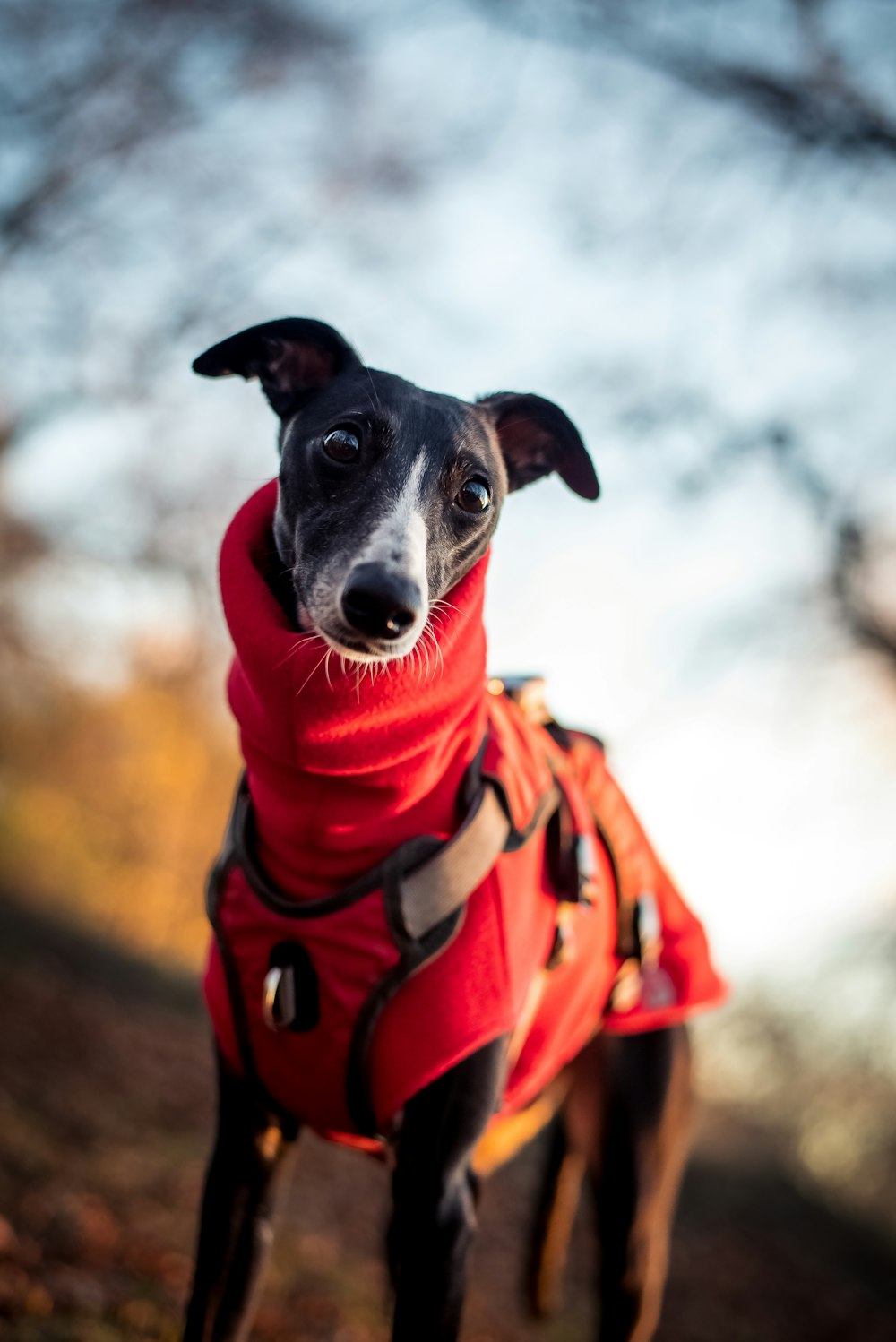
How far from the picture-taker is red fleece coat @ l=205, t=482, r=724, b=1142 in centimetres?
192

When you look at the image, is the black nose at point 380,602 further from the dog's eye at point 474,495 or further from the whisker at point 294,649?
the dog's eye at point 474,495

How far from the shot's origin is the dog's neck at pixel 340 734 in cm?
192

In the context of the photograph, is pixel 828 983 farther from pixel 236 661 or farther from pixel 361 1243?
pixel 236 661

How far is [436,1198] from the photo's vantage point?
1909 mm

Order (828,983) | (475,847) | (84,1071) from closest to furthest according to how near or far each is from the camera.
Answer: (475,847) < (84,1071) < (828,983)

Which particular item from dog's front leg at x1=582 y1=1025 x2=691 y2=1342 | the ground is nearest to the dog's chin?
dog's front leg at x1=582 y1=1025 x2=691 y2=1342

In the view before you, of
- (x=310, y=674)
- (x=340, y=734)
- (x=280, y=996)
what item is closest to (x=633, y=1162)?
(x=280, y=996)

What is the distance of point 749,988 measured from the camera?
11.9 m

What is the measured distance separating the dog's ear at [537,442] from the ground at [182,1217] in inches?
117

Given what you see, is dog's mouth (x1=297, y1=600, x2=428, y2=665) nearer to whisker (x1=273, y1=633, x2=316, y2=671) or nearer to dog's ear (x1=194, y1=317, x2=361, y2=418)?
whisker (x1=273, y1=633, x2=316, y2=671)

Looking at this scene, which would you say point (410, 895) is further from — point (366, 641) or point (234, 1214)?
point (234, 1214)

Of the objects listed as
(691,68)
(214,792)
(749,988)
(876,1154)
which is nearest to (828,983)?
(749,988)

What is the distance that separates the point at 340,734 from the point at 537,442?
1.14 meters

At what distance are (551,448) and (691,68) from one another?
595cm
